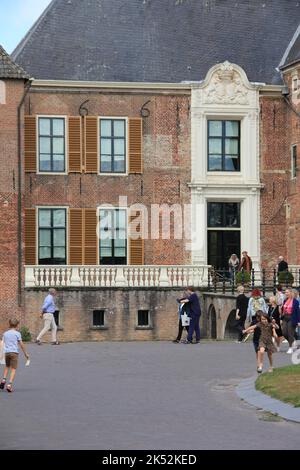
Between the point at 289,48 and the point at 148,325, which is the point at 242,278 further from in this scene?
the point at 289,48

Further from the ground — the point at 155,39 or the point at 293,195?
the point at 155,39

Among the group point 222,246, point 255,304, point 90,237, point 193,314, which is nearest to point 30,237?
point 90,237

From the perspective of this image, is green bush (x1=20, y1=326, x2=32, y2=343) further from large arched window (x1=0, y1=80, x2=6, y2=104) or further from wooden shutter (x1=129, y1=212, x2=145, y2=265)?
large arched window (x1=0, y1=80, x2=6, y2=104)

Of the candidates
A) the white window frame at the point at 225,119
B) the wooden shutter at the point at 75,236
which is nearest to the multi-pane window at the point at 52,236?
the wooden shutter at the point at 75,236

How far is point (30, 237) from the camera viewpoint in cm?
4444

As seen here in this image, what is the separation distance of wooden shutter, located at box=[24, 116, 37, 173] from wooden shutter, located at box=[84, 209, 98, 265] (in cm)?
257

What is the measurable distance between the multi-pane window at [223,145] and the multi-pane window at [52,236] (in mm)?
5973

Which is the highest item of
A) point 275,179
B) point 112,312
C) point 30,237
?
point 275,179

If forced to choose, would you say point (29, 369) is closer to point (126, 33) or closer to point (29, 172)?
point (29, 172)

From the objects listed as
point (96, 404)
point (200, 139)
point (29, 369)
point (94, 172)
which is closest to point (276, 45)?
point (200, 139)

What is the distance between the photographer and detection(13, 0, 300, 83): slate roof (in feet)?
151

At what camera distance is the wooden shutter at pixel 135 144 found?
149 ft

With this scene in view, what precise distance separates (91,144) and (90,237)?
3393mm

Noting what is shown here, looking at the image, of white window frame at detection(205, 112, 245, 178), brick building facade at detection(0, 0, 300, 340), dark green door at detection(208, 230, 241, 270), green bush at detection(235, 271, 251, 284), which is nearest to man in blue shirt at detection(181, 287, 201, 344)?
green bush at detection(235, 271, 251, 284)
